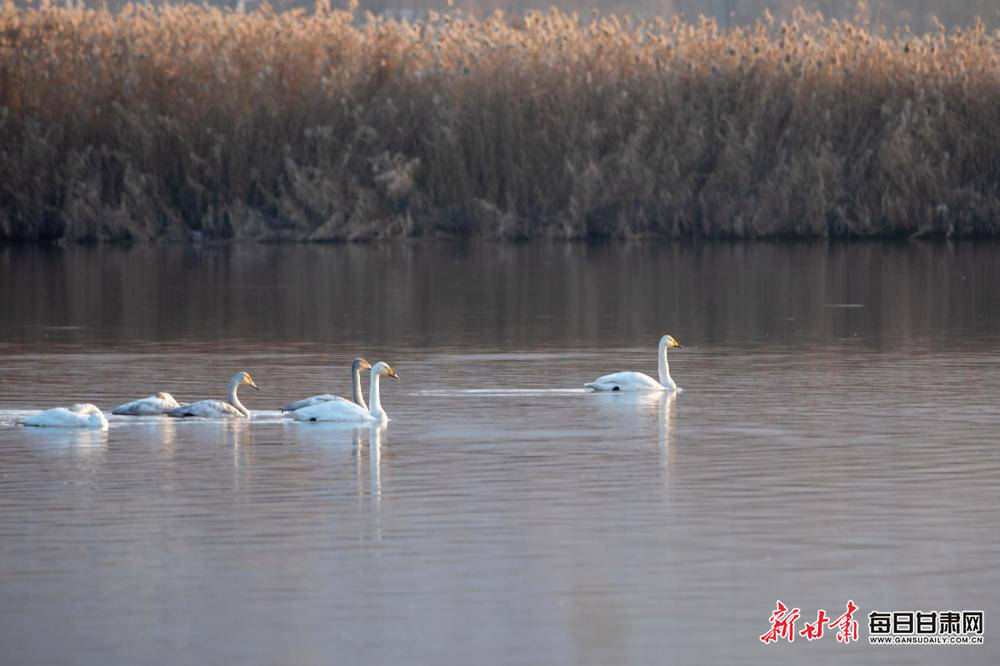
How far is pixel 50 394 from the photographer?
14.7m

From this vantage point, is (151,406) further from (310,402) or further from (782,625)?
(782,625)

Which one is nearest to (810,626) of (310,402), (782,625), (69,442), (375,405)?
(782,625)

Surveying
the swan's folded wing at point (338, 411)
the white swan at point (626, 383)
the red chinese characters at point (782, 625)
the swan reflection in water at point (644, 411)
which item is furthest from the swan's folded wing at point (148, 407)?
the red chinese characters at point (782, 625)

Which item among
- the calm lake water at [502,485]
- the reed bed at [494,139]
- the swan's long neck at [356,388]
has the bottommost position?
the calm lake water at [502,485]

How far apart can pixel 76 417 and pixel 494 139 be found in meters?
17.2

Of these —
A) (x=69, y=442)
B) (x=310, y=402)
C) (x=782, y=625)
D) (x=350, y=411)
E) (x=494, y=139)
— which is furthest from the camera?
(x=494, y=139)

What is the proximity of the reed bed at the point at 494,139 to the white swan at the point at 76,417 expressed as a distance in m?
16.1

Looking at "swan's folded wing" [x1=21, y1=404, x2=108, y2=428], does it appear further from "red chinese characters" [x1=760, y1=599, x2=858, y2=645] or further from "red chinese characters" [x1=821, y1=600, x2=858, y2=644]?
"red chinese characters" [x1=821, y1=600, x2=858, y2=644]

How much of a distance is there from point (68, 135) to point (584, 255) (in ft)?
24.6

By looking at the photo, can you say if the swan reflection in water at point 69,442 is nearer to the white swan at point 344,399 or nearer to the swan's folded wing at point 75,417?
the swan's folded wing at point 75,417

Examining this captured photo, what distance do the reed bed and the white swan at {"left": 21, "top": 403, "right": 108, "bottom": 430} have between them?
16146mm

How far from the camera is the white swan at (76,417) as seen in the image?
12.8m

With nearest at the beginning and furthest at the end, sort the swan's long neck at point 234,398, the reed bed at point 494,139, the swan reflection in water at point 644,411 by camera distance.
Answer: the swan reflection in water at point 644,411 → the swan's long neck at point 234,398 → the reed bed at point 494,139

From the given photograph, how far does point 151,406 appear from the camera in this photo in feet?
43.5
